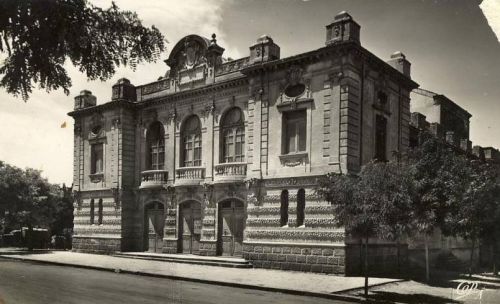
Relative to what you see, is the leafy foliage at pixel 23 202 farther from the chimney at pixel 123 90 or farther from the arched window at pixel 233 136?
the arched window at pixel 233 136

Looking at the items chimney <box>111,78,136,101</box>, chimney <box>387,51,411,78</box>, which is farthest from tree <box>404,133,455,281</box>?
chimney <box>111,78,136,101</box>

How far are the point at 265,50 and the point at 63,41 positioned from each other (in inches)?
687

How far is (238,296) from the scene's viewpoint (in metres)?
13.8

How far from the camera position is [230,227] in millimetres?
24250

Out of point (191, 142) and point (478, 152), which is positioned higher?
point (478, 152)

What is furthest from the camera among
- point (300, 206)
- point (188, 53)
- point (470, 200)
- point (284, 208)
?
point (188, 53)

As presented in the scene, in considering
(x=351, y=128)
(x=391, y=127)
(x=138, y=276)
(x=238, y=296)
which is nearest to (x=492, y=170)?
(x=391, y=127)

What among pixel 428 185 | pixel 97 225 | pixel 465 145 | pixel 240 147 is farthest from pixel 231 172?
pixel 465 145

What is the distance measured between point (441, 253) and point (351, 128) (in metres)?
13.4

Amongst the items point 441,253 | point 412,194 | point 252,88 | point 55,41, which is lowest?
point 441,253

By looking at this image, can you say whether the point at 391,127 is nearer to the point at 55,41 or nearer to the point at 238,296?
the point at 238,296

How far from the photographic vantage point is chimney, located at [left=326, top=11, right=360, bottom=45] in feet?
65.9

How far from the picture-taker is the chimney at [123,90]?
98.7ft

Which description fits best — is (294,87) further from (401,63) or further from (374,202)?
(374,202)
